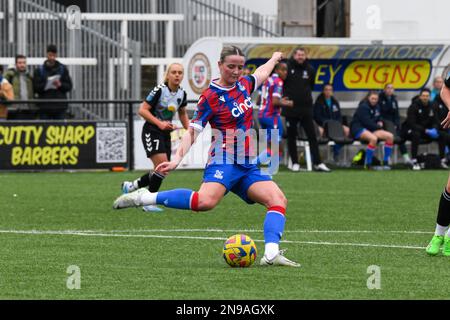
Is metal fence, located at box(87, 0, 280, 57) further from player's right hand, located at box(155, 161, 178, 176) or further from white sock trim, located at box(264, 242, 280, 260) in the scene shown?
white sock trim, located at box(264, 242, 280, 260)

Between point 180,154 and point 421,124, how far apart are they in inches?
648

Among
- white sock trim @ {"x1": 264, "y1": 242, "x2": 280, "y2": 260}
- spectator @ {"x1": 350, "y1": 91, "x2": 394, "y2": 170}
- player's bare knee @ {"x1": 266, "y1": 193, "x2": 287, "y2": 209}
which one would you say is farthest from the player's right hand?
spectator @ {"x1": 350, "y1": 91, "x2": 394, "y2": 170}

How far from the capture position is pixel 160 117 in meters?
17.0

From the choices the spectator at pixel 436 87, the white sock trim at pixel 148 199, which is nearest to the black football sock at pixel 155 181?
the white sock trim at pixel 148 199

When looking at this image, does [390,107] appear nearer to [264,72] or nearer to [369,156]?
[369,156]

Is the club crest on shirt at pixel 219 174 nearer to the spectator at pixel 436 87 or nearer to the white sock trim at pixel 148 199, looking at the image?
the white sock trim at pixel 148 199

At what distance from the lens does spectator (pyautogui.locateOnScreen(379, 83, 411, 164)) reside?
89.2ft

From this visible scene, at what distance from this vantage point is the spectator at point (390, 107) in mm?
27203

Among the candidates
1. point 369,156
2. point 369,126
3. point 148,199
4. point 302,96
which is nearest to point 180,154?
point 148,199

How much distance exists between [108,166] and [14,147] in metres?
1.92

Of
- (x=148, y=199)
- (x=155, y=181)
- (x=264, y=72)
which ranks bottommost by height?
(x=155, y=181)

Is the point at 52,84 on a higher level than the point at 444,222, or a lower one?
higher

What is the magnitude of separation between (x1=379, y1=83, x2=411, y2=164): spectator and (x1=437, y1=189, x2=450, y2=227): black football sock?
611 inches
